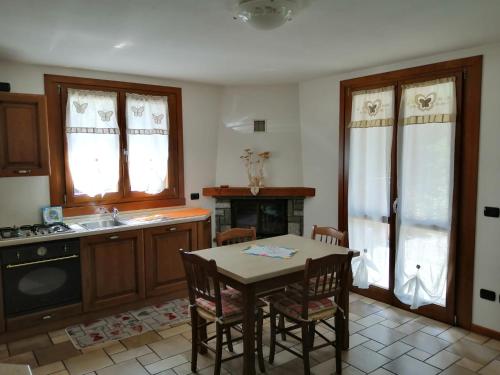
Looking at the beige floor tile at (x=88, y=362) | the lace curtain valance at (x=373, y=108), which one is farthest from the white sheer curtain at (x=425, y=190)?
the beige floor tile at (x=88, y=362)

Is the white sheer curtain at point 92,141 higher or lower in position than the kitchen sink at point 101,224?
higher

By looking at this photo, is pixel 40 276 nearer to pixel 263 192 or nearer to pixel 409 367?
pixel 263 192

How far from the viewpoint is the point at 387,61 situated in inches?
145

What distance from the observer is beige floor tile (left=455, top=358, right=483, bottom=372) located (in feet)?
9.25

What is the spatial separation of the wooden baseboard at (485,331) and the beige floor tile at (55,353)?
127 inches

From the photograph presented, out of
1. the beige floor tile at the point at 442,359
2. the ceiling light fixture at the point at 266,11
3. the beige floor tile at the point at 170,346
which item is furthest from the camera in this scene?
the beige floor tile at the point at 170,346

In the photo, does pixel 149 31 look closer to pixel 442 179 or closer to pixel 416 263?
pixel 442 179

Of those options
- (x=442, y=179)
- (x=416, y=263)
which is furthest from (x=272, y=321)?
(x=442, y=179)

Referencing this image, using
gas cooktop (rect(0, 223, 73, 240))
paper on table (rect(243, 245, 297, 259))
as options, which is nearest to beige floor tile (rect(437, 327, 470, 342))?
paper on table (rect(243, 245, 297, 259))

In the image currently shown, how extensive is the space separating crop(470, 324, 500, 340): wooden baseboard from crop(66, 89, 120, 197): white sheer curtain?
3603 millimetres

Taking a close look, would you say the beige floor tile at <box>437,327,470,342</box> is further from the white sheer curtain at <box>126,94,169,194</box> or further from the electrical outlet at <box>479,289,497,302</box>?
the white sheer curtain at <box>126,94,169,194</box>

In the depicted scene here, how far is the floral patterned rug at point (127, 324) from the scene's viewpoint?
130 inches

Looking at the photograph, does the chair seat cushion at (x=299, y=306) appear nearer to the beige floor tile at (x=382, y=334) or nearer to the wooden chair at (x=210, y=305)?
the wooden chair at (x=210, y=305)

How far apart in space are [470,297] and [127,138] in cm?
357
